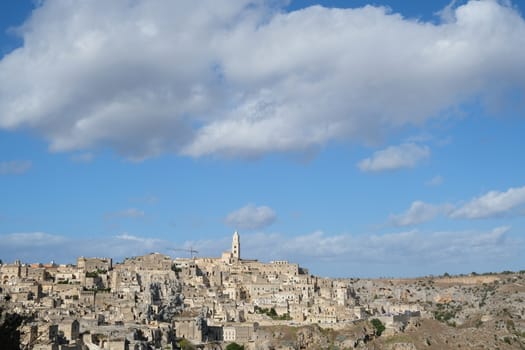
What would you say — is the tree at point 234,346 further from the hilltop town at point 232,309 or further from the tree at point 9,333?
the tree at point 9,333

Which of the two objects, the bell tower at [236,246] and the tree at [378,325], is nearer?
the tree at [378,325]

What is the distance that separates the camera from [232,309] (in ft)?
268

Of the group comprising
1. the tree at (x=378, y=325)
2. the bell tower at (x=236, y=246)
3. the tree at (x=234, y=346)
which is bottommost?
the tree at (x=234, y=346)

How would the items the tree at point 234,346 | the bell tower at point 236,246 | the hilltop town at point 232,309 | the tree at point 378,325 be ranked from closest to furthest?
the hilltop town at point 232,309, the tree at point 234,346, the tree at point 378,325, the bell tower at point 236,246

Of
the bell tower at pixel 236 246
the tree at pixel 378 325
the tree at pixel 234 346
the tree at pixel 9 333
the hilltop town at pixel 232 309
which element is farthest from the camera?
the bell tower at pixel 236 246

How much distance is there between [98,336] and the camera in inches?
2309

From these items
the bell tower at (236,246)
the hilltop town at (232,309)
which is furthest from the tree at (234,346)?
the bell tower at (236,246)

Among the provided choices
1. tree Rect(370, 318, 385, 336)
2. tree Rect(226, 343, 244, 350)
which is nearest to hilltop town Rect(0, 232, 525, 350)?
tree Rect(370, 318, 385, 336)

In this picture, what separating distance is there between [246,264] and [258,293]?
460 inches

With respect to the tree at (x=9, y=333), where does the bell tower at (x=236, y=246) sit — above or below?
above

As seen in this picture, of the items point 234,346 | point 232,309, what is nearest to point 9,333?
point 234,346

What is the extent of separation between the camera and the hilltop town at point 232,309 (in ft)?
219

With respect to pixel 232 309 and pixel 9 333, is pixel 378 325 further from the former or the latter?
pixel 9 333

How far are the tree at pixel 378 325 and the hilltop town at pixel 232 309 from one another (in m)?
0.15
